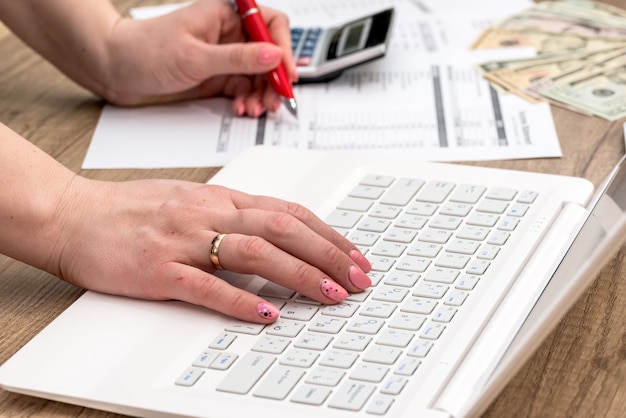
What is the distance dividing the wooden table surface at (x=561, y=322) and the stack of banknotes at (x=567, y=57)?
0.05 m

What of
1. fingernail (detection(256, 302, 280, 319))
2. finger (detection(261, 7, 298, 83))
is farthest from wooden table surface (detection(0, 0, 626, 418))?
finger (detection(261, 7, 298, 83))

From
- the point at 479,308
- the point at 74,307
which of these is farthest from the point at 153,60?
the point at 479,308

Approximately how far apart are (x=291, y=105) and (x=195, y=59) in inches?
5.4

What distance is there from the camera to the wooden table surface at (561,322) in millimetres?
672

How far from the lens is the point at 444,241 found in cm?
81

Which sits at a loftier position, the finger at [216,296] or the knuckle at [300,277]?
the finger at [216,296]

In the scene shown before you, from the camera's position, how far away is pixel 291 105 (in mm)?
1167

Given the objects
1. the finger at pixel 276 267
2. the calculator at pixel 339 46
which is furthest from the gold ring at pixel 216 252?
the calculator at pixel 339 46

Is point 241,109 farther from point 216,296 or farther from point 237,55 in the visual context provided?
point 216,296

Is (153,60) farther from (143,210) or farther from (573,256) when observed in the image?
(573,256)

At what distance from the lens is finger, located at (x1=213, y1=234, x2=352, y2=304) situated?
2.40 feet

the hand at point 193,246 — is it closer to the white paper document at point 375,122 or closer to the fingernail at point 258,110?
the white paper document at point 375,122

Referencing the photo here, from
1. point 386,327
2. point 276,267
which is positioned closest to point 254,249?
point 276,267

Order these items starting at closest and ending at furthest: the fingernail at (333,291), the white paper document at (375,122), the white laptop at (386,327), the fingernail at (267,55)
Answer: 1. the white laptop at (386,327)
2. the fingernail at (333,291)
3. the white paper document at (375,122)
4. the fingernail at (267,55)
